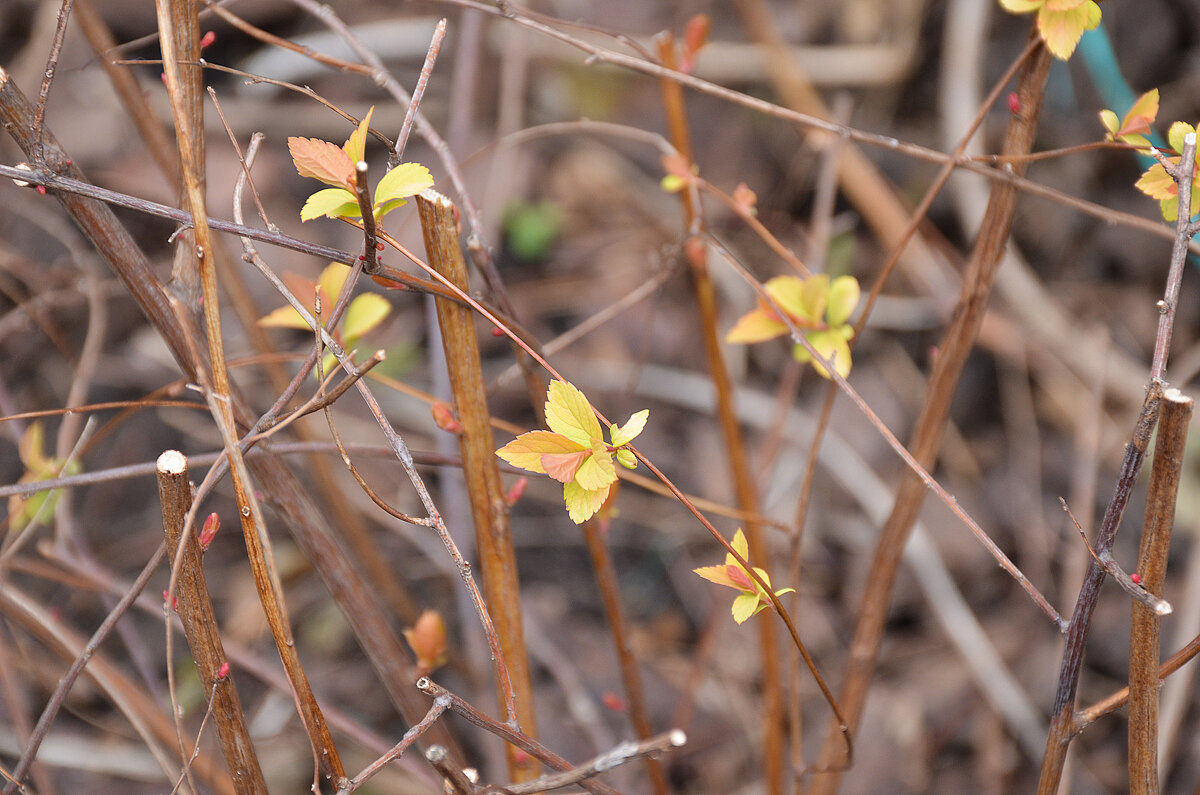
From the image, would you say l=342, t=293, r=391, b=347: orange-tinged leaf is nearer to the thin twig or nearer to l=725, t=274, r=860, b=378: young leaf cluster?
the thin twig

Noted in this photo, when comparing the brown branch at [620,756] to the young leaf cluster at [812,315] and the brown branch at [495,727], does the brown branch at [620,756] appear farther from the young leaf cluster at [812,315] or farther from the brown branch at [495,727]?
the young leaf cluster at [812,315]

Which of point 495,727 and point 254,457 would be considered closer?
point 495,727

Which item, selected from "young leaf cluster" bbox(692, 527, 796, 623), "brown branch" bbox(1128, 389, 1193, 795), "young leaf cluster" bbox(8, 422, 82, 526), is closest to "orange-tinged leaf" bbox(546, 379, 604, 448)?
"young leaf cluster" bbox(692, 527, 796, 623)

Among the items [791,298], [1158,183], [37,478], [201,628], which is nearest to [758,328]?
[791,298]

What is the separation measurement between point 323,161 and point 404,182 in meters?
0.05

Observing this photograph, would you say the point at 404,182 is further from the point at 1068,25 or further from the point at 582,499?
the point at 1068,25

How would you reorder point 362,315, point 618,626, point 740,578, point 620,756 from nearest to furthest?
point 620,756, point 740,578, point 362,315, point 618,626

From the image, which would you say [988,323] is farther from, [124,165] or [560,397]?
[124,165]

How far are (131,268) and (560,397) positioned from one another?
1.20 feet

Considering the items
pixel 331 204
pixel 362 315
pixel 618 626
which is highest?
pixel 331 204

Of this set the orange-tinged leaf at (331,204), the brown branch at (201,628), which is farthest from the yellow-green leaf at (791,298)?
the brown branch at (201,628)

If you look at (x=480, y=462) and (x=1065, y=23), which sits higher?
(x=1065, y=23)

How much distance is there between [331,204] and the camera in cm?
50

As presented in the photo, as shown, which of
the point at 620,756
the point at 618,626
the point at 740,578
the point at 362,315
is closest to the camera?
the point at 620,756
